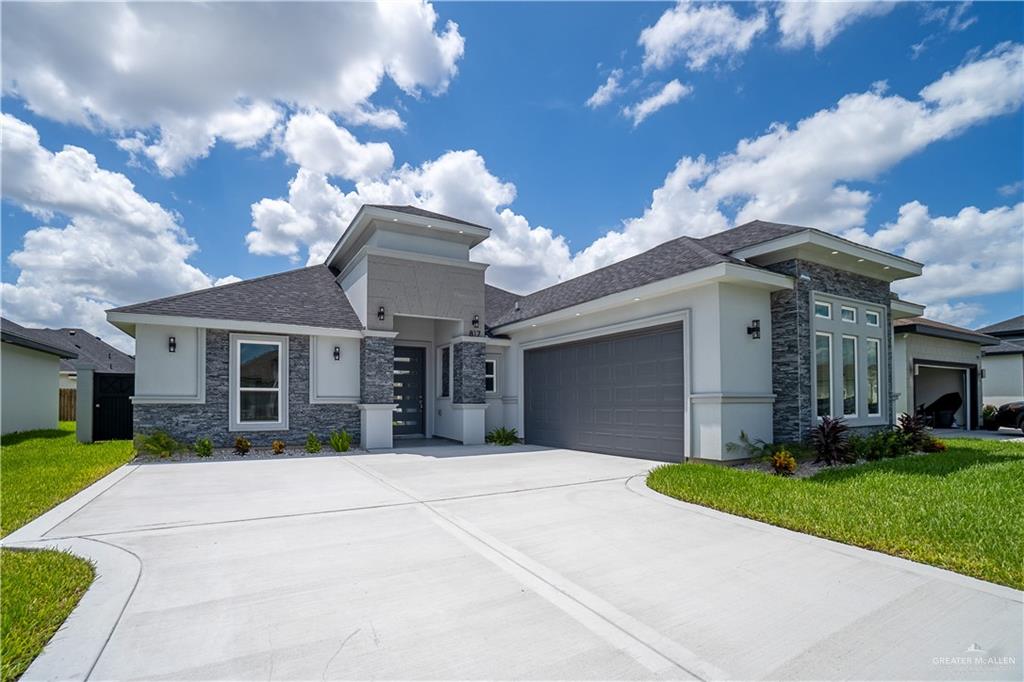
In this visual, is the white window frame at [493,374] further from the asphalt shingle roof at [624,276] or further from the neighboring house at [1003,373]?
the neighboring house at [1003,373]

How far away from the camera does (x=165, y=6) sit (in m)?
6.98

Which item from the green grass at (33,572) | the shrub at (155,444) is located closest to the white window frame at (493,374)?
the shrub at (155,444)

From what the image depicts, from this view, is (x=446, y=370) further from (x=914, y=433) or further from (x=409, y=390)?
(x=914, y=433)

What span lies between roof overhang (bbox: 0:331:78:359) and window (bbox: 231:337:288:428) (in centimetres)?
778

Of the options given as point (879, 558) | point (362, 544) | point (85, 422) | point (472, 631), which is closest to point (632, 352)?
point (879, 558)

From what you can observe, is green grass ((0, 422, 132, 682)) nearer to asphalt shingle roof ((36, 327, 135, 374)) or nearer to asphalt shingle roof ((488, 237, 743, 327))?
asphalt shingle roof ((488, 237, 743, 327))

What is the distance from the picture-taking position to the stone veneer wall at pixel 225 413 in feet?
34.2

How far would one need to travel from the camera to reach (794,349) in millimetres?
8969

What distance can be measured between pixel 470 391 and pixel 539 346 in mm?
2294

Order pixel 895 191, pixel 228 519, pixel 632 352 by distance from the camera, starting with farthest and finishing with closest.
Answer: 1. pixel 895 191
2. pixel 632 352
3. pixel 228 519

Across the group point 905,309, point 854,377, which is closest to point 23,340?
point 854,377

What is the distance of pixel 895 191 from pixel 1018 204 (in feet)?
7.62

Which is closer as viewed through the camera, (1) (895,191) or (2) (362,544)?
(2) (362,544)

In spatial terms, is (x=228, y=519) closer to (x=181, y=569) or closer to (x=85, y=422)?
(x=181, y=569)
